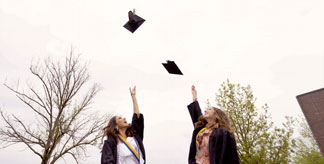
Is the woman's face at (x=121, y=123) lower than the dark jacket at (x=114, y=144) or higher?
higher

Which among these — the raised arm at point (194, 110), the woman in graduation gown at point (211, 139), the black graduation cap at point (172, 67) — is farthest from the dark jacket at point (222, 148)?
the black graduation cap at point (172, 67)

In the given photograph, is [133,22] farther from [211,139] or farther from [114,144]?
[211,139]

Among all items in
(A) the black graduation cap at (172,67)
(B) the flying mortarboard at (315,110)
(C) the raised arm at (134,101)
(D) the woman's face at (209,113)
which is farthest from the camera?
(B) the flying mortarboard at (315,110)

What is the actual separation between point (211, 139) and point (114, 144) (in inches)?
48.9

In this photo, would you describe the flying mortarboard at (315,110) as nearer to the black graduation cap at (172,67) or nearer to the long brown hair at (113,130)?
the black graduation cap at (172,67)

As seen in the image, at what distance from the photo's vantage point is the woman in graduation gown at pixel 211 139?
2436 mm

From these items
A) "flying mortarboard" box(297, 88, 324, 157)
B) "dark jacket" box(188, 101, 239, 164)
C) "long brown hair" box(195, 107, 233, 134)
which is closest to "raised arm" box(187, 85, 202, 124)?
"long brown hair" box(195, 107, 233, 134)

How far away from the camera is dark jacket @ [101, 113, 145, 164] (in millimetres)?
2479

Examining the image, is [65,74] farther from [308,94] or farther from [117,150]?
[308,94]

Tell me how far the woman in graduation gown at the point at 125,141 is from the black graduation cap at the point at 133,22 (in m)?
2.20

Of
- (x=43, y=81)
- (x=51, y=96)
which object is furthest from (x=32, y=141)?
(x=43, y=81)

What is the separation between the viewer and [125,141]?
2820mm

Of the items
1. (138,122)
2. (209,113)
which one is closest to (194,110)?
(209,113)

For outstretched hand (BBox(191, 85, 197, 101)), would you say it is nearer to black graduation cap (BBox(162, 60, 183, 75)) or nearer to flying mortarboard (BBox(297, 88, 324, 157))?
black graduation cap (BBox(162, 60, 183, 75))
